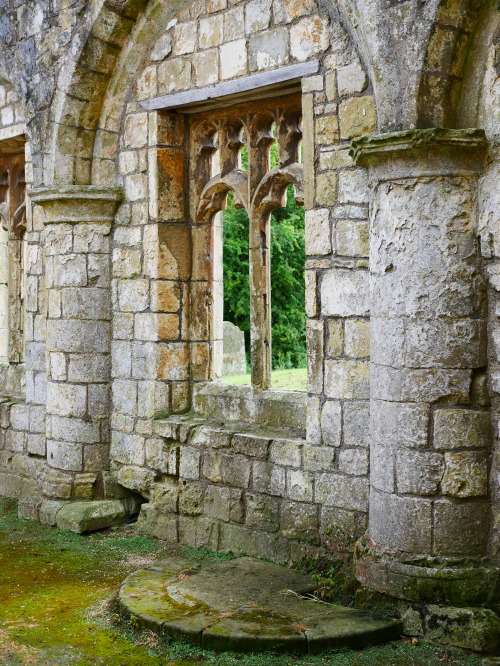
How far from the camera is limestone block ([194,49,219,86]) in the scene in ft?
20.0

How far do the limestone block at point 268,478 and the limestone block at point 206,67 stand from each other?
8.83 feet

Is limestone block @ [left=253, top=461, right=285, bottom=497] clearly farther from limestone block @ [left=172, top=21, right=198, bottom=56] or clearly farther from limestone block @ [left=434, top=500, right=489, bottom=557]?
limestone block @ [left=172, top=21, right=198, bottom=56]

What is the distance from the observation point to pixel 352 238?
5234 millimetres

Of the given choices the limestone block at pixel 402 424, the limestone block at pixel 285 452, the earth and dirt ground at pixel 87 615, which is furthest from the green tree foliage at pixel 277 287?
the limestone block at pixel 402 424

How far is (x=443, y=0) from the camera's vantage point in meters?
4.47

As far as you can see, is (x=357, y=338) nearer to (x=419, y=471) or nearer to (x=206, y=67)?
(x=419, y=471)

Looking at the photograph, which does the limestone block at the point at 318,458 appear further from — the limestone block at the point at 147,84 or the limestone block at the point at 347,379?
the limestone block at the point at 147,84

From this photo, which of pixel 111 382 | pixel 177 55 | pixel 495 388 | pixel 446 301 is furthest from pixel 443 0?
pixel 111 382

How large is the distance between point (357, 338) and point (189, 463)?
1819 mm

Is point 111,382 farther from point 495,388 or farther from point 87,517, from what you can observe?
point 495,388

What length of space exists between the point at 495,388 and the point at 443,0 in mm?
2013

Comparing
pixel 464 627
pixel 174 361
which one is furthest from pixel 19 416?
pixel 464 627

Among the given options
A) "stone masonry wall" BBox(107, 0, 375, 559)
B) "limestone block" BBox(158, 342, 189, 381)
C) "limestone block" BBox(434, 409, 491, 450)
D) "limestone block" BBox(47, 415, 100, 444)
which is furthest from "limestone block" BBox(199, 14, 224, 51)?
"limestone block" BBox(434, 409, 491, 450)

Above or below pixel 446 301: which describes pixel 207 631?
below
